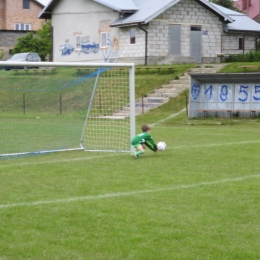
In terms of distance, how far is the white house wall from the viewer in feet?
153

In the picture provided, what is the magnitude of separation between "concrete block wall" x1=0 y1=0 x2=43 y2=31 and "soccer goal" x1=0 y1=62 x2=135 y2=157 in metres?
51.8

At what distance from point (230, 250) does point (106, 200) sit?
2823 mm

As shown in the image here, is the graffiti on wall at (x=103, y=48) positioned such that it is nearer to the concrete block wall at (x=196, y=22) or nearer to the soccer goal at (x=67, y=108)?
the concrete block wall at (x=196, y=22)

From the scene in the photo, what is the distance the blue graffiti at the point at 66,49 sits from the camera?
163 ft

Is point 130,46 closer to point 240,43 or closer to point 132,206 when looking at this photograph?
point 240,43

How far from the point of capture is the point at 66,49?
50.2 meters

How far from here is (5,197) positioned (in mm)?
9719

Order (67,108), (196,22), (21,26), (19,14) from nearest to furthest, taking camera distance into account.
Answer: (67,108) → (196,22) → (19,14) → (21,26)

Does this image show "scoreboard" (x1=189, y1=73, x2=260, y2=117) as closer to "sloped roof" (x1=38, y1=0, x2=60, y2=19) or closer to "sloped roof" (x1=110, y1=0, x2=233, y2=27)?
"sloped roof" (x1=110, y1=0, x2=233, y2=27)

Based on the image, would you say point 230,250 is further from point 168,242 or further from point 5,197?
point 5,197

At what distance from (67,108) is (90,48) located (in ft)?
95.2

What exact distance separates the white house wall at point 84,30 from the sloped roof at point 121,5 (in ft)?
2.13

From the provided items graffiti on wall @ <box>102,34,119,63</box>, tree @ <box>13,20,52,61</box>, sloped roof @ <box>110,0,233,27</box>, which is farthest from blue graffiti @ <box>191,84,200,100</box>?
tree @ <box>13,20,52,61</box>

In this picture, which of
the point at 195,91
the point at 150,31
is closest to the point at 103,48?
the point at 150,31
